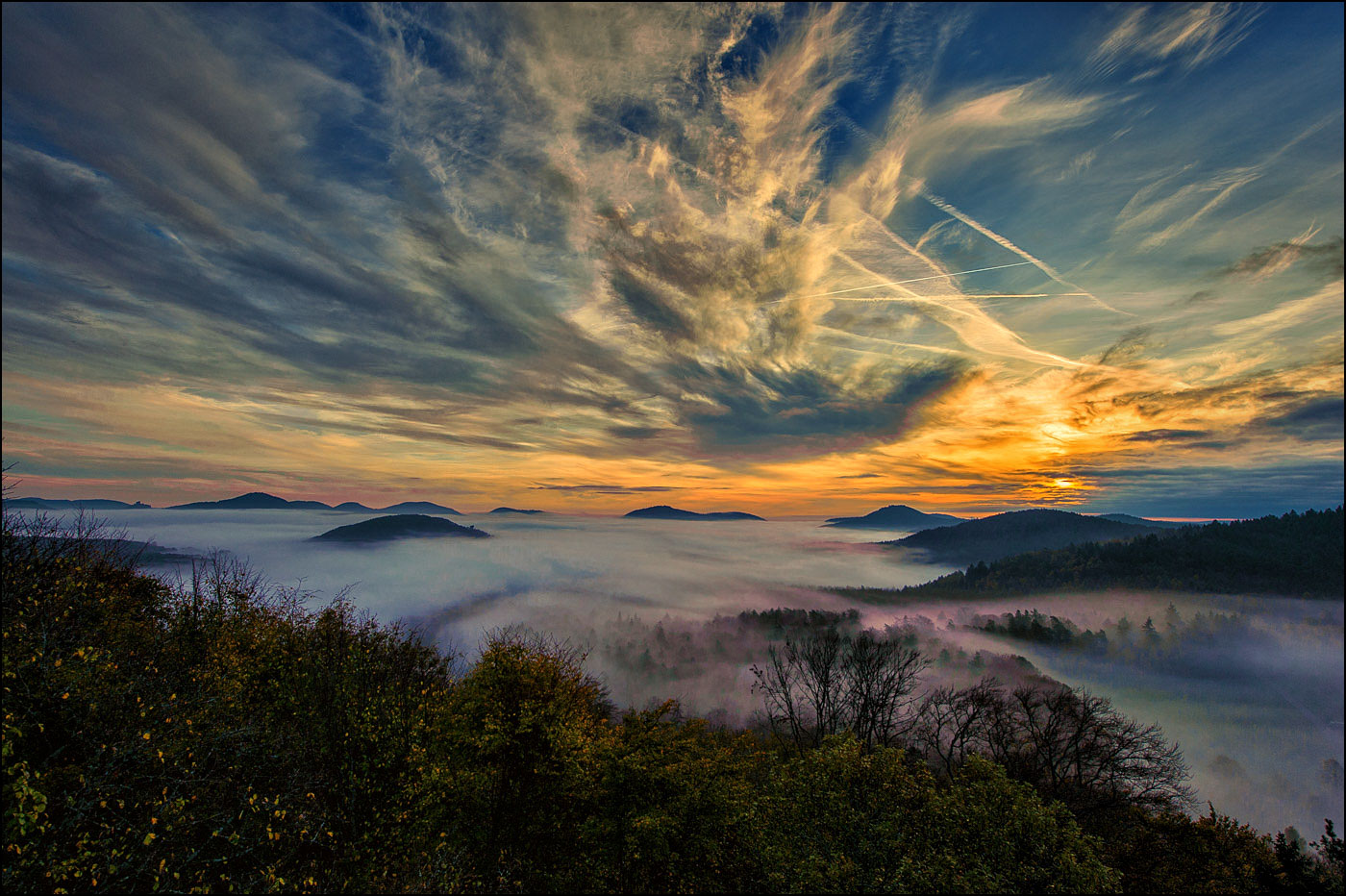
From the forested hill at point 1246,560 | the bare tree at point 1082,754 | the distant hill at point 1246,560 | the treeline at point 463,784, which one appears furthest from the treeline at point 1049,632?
the treeline at point 463,784

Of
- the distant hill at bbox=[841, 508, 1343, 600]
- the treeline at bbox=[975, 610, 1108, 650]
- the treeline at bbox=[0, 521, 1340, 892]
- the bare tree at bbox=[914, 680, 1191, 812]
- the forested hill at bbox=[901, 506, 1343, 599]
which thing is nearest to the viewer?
the treeline at bbox=[0, 521, 1340, 892]

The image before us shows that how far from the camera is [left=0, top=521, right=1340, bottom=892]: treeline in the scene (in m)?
18.9

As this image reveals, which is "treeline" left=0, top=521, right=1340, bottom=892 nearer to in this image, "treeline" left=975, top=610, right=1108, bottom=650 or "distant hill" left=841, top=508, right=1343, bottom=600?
"distant hill" left=841, top=508, right=1343, bottom=600

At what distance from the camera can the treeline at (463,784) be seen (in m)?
18.9

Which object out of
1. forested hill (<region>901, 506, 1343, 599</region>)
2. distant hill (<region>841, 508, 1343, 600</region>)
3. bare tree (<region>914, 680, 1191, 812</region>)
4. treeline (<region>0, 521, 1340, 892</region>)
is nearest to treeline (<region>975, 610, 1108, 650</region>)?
distant hill (<region>841, 508, 1343, 600</region>)

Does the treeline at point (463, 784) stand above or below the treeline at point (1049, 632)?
above

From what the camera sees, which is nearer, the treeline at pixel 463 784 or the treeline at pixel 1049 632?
the treeline at pixel 463 784

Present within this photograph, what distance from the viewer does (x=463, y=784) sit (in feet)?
94.0

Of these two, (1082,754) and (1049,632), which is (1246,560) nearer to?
(1082,754)

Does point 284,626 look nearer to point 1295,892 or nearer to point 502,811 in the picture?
point 502,811

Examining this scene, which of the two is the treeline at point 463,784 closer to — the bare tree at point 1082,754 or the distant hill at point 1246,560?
the bare tree at point 1082,754

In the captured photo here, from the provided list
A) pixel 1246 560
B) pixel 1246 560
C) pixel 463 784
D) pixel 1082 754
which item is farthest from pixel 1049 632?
pixel 463 784

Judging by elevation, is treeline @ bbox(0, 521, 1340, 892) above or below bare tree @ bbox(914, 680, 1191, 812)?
above

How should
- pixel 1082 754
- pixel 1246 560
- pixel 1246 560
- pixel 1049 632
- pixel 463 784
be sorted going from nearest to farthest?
pixel 463 784
pixel 1082 754
pixel 1246 560
pixel 1246 560
pixel 1049 632
